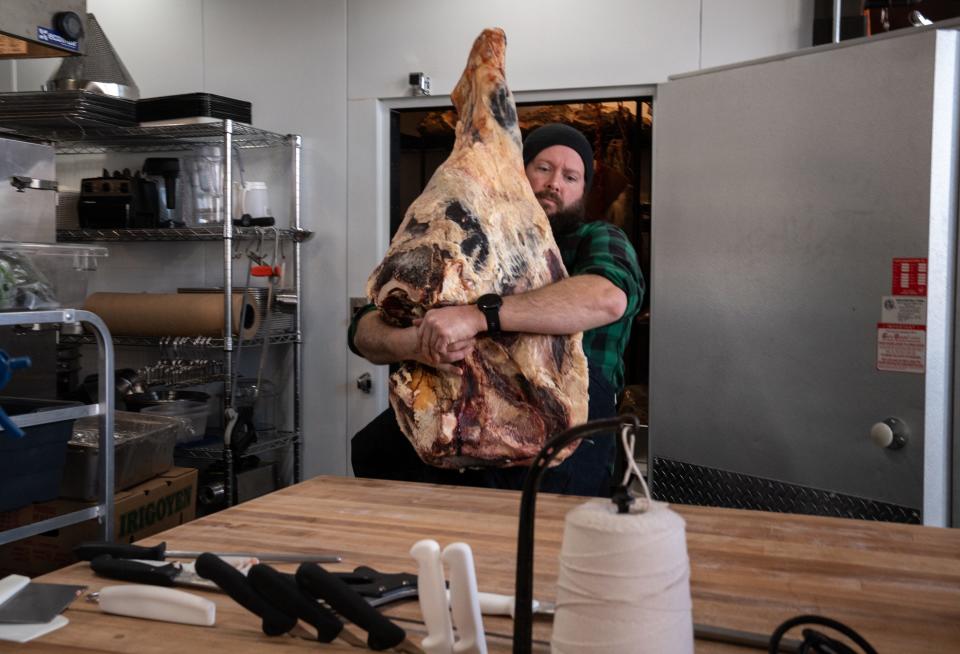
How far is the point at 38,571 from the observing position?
7.45 ft

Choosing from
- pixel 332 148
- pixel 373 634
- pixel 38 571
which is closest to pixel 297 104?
pixel 332 148

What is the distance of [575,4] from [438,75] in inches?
24.1

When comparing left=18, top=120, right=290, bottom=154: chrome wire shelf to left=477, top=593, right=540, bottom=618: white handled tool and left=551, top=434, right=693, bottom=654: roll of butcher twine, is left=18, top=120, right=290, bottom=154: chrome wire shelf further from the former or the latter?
left=551, top=434, right=693, bottom=654: roll of butcher twine

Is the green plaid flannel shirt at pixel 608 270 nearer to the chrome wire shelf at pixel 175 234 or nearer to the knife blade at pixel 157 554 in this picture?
the knife blade at pixel 157 554

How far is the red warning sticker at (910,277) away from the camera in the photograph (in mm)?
2219

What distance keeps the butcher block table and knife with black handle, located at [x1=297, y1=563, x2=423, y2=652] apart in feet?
0.16

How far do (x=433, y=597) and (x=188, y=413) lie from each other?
302 centimetres

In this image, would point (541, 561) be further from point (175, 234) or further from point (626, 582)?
point (175, 234)

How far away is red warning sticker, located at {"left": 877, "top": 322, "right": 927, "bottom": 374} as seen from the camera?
2234 mm

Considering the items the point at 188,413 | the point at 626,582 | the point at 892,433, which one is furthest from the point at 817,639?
the point at 188,413

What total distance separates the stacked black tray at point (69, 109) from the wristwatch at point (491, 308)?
105 inches

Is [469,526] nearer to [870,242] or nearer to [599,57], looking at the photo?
[870,242]

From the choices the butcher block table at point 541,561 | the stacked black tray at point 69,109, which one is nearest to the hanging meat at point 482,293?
the butcher block table at point 541,561

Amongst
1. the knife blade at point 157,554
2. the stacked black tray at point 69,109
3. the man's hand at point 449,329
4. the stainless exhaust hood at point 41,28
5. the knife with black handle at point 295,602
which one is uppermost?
the stacked black tray at point 69,109
